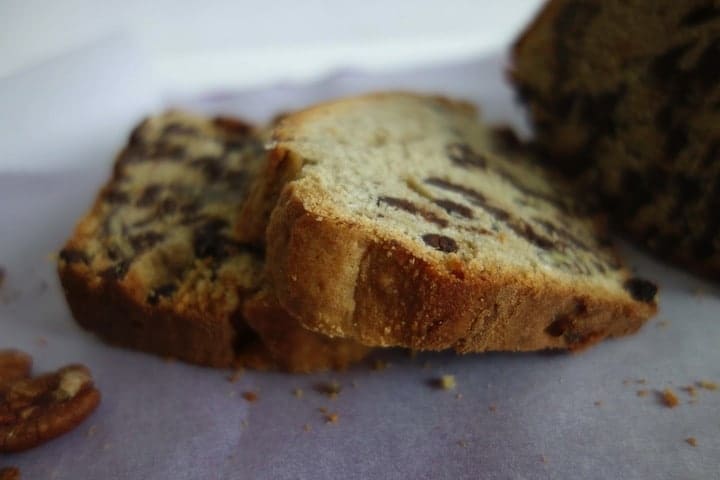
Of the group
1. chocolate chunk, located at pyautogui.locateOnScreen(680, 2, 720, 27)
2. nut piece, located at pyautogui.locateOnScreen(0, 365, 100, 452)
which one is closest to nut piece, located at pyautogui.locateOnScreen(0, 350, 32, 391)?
nut piece, located at pyautogui.locateOnScreen(0, 365, 100, 452)

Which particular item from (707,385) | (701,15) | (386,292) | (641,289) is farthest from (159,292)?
(701,15)

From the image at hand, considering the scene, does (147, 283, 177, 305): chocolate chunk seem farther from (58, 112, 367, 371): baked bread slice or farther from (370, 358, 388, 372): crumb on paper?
(370, 358, 388, 372): crumb on paper

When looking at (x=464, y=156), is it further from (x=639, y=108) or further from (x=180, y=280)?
(x=180, y=280)

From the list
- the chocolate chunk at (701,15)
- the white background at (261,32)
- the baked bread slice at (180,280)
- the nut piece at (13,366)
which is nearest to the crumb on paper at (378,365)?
the baked bread slice at (180,280)

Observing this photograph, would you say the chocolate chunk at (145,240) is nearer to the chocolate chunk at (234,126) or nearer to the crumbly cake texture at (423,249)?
the crumbly cake texture at (423,249)

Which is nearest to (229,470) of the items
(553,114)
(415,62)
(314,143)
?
(314,143)

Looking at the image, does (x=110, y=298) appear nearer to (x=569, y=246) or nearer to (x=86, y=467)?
(x=86, y=467)
